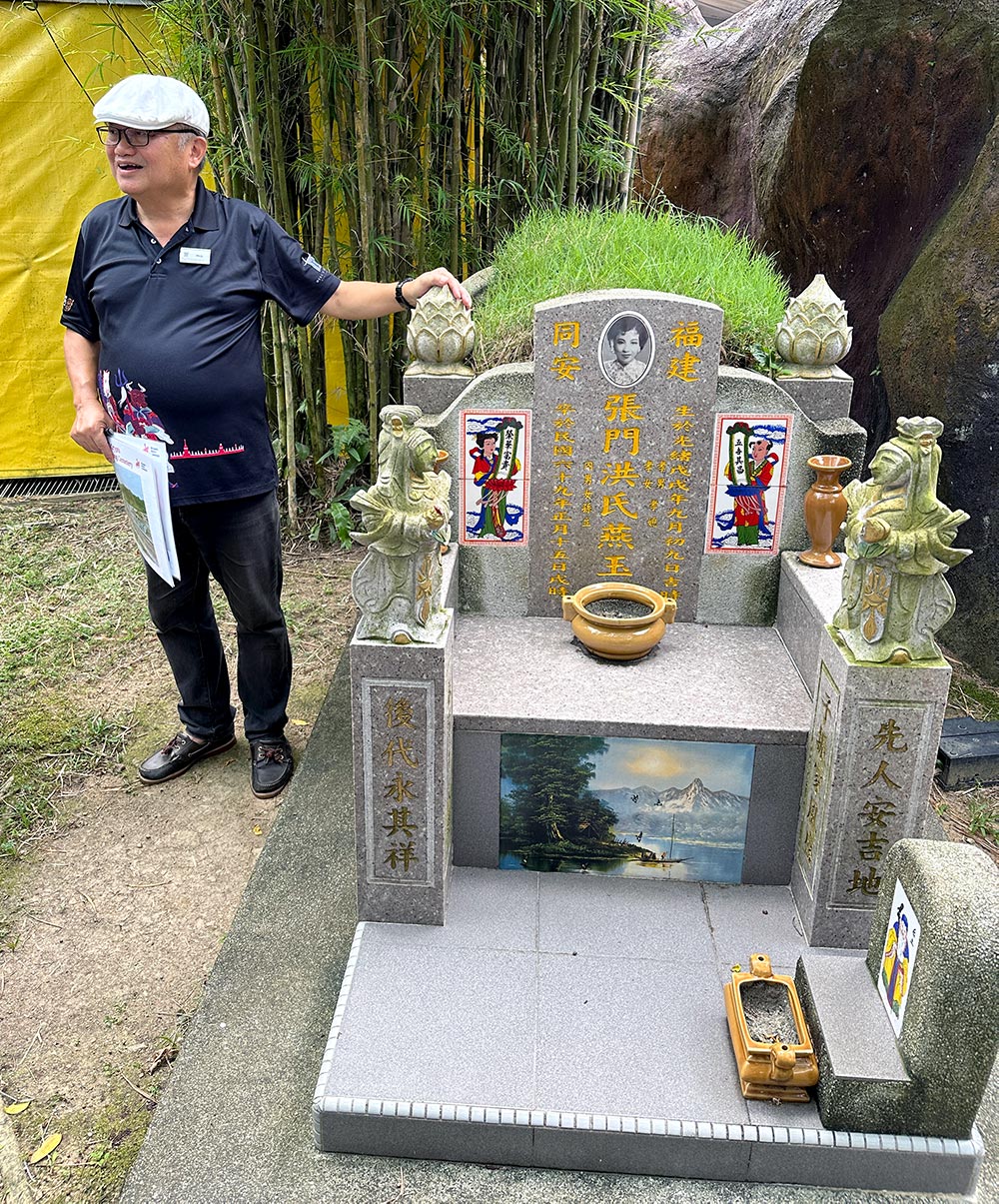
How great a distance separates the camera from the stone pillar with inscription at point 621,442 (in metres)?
3.58

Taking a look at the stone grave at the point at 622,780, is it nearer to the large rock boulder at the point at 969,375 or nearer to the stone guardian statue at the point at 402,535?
the stone guardian statue at the point at 402,535

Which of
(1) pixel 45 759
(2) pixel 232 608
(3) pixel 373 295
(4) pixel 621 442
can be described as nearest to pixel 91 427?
(2) pixel 232 608

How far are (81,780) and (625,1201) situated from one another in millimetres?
2667

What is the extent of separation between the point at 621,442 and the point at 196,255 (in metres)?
1.53

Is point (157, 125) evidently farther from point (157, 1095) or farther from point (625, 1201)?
point (625, 1201)

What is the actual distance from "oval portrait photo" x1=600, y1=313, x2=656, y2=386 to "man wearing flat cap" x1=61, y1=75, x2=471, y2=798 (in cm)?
60

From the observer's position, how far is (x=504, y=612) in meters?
3.95

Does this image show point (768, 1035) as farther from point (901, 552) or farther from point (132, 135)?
point (132, 135)

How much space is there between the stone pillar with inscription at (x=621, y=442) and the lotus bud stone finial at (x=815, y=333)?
383 mm

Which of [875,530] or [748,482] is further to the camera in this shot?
[748,482]

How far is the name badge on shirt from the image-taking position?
3.37 meters

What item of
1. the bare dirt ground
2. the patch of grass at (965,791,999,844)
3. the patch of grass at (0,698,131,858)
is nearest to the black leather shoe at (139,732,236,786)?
the bare dirt ground

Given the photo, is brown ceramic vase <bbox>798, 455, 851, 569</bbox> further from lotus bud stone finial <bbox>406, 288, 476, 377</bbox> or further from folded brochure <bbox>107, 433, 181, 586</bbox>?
folded brochure <bbox>107, 433, 181, 586</bbox>

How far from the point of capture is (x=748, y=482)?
373 centimetres
